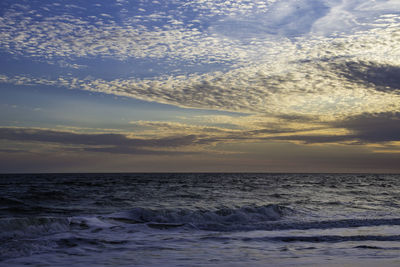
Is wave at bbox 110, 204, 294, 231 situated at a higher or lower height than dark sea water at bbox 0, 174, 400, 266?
lower

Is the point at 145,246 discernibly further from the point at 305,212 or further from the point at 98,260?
the point at 305,212

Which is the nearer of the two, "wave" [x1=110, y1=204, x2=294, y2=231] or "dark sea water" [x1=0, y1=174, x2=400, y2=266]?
"dark sea water" [x1=0, y1=174, x2=400, y2=266]

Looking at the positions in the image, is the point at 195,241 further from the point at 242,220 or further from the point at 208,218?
the point at 208,218

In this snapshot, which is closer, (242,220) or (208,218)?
(242,220)

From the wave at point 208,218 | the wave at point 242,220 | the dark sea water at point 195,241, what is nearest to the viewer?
the dark sea water at point 195,241

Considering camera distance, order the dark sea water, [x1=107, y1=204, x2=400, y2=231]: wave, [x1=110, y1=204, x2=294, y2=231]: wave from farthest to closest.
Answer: [x1=110, y1=204, x2=294, y2=231]: wave
[x1=107, y1=204, x2=400, y2=231]: wave
the dark sea water

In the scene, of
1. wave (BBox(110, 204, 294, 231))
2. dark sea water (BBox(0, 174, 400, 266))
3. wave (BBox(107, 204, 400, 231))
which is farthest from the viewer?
wave (BBox(110, 204, 294, 231))

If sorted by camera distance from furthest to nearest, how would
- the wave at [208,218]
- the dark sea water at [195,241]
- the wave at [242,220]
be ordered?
the wave at [208,218] < the wave at [242,220] < the dark sea water at [195,241]

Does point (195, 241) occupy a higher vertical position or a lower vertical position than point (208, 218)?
higher

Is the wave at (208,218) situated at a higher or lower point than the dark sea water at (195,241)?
lower

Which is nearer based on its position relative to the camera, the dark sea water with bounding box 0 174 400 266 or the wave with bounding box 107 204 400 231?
the dark sea water with bounding box 0 174 400 266

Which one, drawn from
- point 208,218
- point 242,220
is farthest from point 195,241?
point 208,218

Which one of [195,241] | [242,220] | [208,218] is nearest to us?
[195,241]

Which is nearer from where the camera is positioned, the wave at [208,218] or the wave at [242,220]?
the wave at [242,220]
